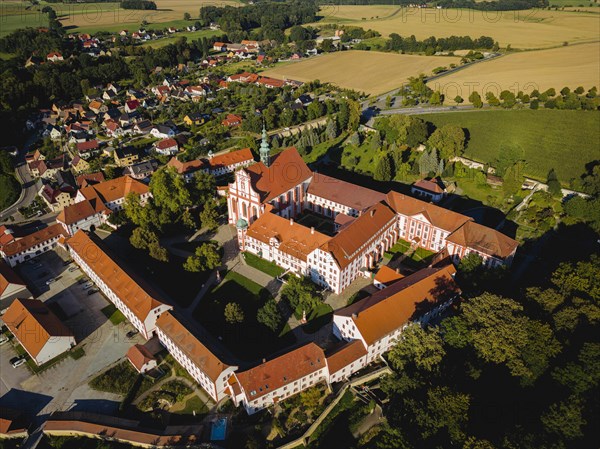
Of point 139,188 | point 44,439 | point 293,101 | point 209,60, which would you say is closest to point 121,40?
point 209,60

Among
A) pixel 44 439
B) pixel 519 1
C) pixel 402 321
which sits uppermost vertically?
pixel 519 1

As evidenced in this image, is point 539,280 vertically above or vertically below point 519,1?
below

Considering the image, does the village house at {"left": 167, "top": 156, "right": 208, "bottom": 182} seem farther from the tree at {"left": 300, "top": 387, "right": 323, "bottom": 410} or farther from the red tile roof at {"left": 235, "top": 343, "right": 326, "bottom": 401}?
the tree at {"left": 300, "top": 387, "right": 323, "bottom": 410}

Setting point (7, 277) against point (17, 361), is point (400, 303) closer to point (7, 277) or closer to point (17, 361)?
point (17, 361)

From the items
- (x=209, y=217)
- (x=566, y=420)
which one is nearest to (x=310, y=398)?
(x=566, y=420)

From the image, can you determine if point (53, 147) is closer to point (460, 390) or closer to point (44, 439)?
point (44, 439)

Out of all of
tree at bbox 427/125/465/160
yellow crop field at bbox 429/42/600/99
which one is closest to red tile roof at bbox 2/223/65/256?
tree at bbox 427/125/465/160

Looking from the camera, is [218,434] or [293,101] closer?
[218,434]

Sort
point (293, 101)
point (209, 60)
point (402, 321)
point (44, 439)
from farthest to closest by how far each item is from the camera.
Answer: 1. point (209, 60)
2. point (293, 101)
3. point (402, 321)
4. point (44, 439)
